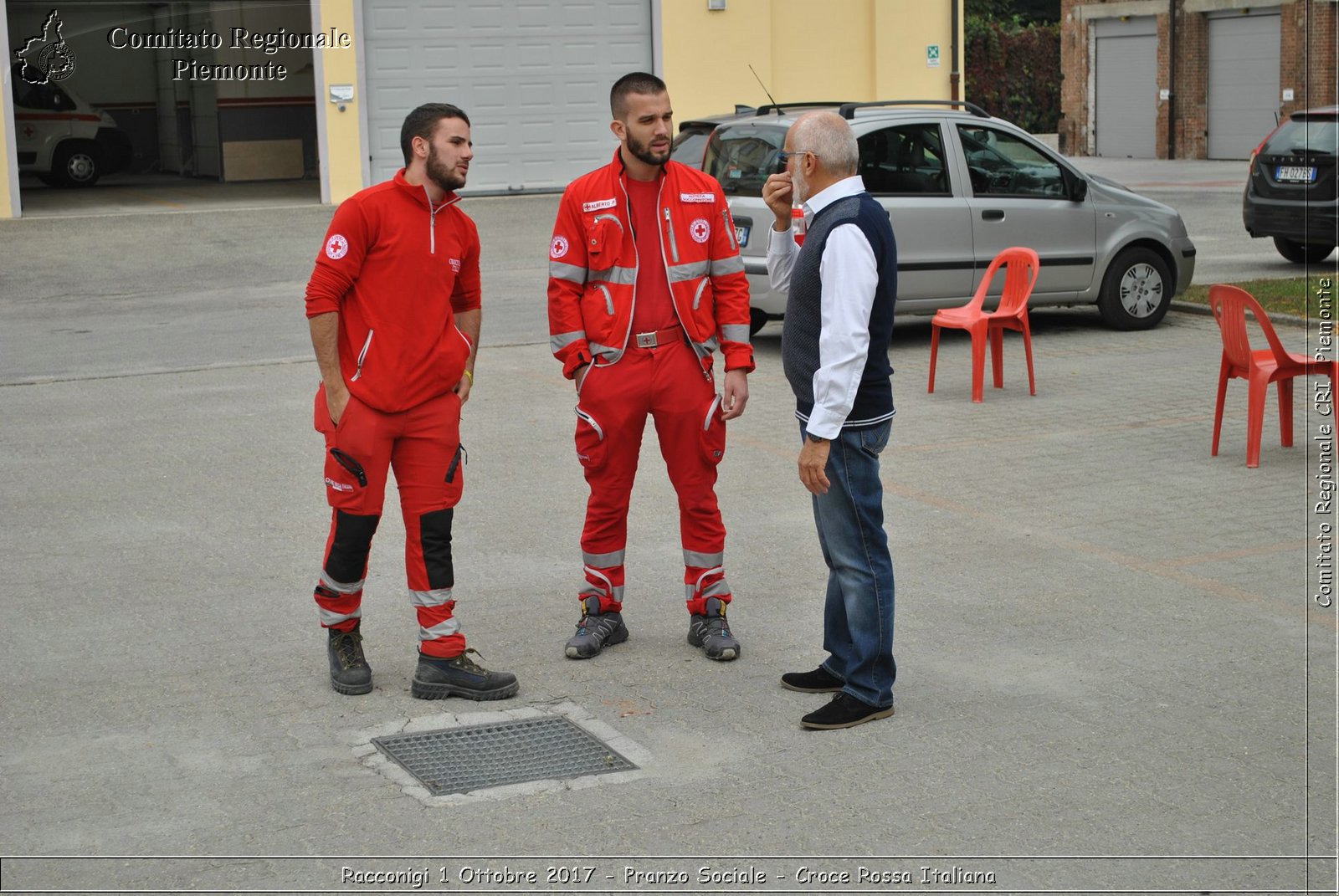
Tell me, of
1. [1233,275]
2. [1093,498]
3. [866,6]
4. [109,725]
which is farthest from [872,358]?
[866,6]

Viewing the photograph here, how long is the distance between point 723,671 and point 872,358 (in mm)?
1342

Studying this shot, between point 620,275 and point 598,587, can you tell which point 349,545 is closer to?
point 598,587

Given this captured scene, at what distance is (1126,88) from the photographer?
42.2m

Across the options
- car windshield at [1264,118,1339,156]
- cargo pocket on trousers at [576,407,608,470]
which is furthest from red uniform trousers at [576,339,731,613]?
car windshield at [1264,118,1339,156]

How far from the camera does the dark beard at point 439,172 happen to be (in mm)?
5375

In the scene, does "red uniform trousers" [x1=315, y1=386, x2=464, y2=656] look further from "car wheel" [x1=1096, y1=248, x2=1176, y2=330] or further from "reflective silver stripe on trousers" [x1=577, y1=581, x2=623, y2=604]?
"car wheel" [x1=1096, y1=248, x2=1176, y2=330]

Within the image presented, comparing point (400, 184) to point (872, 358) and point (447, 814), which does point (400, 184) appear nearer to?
point (872, 358)

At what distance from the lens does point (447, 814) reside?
14.8 ft

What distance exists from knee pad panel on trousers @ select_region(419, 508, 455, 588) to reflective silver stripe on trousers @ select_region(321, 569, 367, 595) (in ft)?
0.88

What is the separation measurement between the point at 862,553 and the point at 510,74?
67.8 ft

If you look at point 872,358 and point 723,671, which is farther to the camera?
point 723,671

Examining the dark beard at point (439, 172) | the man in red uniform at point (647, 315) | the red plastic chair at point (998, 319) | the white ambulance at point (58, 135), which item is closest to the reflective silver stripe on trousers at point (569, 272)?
the man in red uniform at point (647, 315)

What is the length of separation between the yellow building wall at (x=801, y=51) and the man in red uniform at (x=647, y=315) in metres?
19.8

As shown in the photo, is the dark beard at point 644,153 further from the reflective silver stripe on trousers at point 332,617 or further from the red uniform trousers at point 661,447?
the reflective silver stripe on trousers at point 332,617
